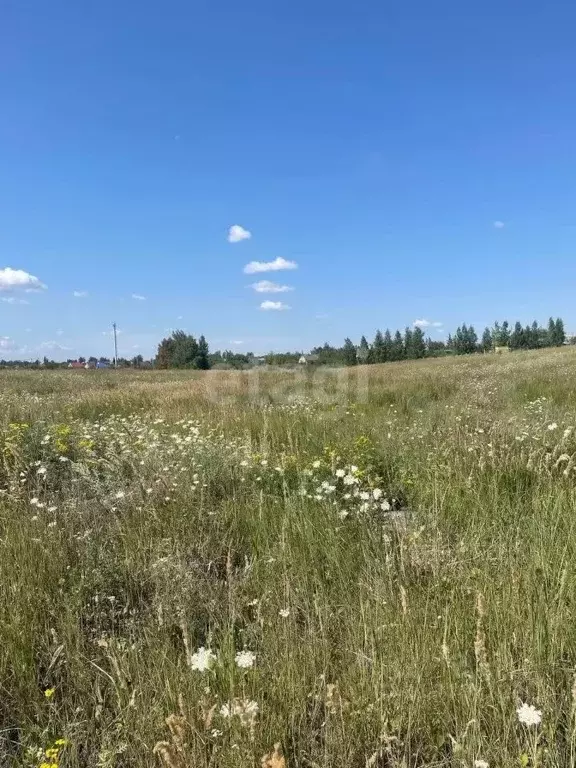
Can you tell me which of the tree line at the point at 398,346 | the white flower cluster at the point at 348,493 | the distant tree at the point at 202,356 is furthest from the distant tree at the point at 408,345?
the white flower cluster at the point at 348,493

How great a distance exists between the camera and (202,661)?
1695 mm

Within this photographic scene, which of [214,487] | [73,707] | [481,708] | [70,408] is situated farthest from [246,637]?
[70,408]

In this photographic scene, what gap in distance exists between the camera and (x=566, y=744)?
1.45 m

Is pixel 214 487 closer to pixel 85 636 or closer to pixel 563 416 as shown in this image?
pixel 85 636

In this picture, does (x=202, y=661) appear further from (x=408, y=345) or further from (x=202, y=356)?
(x=408, y=345)

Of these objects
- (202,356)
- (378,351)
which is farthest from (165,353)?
(378,351)

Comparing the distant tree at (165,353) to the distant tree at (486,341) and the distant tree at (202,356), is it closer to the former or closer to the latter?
the distant tree at (202,356)

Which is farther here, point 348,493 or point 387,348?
point 387,348

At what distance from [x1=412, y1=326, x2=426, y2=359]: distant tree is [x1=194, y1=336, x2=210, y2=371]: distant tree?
108 ft

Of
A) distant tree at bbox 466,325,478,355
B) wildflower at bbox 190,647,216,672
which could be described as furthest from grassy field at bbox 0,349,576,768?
distant tree at bbox 466,325,478,355

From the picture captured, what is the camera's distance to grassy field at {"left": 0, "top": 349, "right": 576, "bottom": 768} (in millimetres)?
1482

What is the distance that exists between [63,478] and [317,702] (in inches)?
131

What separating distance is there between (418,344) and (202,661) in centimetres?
8637

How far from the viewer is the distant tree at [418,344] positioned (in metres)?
81.2
